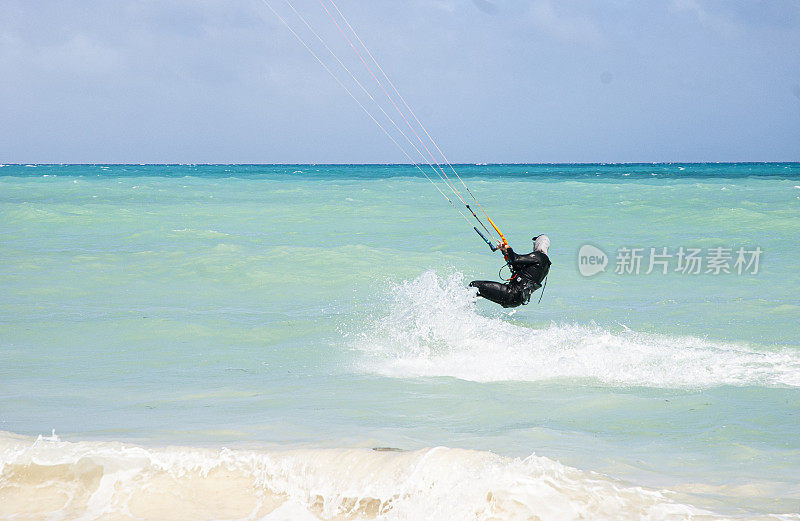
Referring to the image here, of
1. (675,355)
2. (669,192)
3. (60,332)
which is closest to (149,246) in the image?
(60,332)

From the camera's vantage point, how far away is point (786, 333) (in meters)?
8.43

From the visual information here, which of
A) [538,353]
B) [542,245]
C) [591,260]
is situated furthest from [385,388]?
[591,260]

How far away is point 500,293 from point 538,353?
2.36 ft

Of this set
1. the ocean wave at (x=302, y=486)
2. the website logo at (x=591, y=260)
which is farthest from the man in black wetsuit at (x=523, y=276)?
the website logo at (x=591, y=260)

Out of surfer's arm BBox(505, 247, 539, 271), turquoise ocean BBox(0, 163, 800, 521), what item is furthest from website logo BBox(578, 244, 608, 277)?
surfer's arm BBox(505, 247, 539, 271)

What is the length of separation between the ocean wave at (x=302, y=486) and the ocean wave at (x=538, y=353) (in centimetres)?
283

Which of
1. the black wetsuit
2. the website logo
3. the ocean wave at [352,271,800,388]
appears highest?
the black wetsuit

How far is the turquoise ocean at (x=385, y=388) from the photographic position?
387cm

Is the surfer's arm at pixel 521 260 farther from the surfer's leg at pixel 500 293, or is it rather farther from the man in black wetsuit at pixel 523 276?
the surfer's leg at pixel 500 293

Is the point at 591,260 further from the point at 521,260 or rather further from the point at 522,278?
the point at 521,260

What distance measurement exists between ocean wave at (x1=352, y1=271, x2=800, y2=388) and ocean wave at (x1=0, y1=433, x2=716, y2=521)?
2829 millimetres

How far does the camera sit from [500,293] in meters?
7.79

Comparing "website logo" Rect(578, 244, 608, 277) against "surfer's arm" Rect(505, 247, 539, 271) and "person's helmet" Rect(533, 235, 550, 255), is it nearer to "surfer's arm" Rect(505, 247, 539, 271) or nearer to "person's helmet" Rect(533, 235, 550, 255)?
"person's helmet" Rect(533, 235, 550, 255)

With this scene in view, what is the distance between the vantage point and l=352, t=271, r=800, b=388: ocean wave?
6.79 meters
